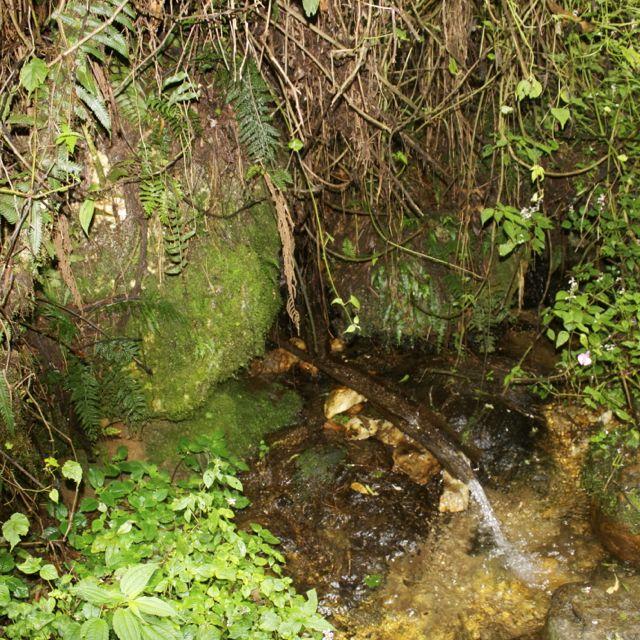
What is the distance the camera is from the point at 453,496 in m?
3.46

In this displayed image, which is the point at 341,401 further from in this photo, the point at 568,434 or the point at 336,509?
the point at 568,434

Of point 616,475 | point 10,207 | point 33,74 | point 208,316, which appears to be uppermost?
point 33,74

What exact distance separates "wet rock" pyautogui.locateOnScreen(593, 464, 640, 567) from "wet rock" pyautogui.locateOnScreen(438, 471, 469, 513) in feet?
2.30

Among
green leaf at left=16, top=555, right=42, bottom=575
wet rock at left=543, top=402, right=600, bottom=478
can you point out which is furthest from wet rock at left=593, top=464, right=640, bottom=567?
green leaf at left=16, top=555, right=42, bottom=575

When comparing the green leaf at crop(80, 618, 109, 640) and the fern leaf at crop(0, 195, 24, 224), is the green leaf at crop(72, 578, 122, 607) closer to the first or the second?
the green leaf at crop(80, 618, 109, 640)

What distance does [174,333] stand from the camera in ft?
10.6

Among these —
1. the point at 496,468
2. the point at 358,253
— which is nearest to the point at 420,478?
the point at 496,468

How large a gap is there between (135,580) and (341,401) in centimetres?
238

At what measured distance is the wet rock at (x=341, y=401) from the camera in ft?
13.0

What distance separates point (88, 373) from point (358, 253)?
6.81 ft

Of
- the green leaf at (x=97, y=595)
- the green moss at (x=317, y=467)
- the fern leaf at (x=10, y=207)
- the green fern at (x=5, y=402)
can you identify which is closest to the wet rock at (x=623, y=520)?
the green moss at (x=317, y=467)

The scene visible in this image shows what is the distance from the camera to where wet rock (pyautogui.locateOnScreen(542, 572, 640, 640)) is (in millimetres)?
2602

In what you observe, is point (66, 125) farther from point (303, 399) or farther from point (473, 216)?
point (473, 216)

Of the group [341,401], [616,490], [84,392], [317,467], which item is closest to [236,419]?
[317,467]
